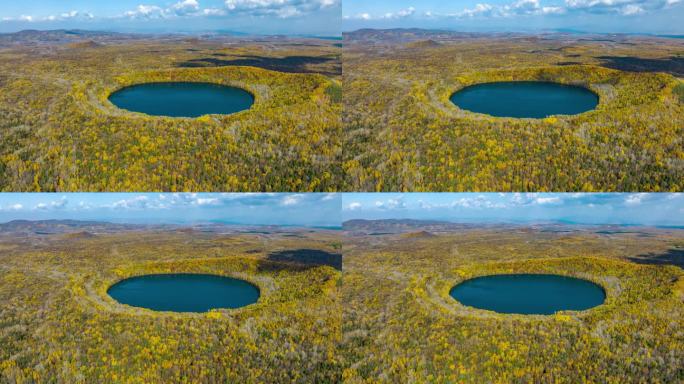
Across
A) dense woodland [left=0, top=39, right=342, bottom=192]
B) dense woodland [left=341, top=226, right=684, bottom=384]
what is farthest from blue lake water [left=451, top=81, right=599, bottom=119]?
dense woodland [left=0, top=39, right=342, bottom=192]

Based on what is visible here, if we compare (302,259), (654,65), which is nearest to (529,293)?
(302,259)

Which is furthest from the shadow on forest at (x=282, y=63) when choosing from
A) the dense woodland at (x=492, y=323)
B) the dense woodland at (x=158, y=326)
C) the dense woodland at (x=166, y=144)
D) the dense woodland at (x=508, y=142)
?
the dense woodland at (x=492, y=323)

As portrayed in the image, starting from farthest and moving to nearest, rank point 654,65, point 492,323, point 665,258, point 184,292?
point 654,65 < point 665,258 < point 184,292 < point 492,323

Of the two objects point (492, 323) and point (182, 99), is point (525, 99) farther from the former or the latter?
point (182, 99)

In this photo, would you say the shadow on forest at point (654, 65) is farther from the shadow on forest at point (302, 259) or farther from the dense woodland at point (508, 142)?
the shadow on forest at point (302, 259)

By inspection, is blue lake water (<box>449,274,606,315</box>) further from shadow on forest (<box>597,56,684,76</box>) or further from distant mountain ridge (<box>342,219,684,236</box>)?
shadow on forest (<box>597,56,684,76</box>)

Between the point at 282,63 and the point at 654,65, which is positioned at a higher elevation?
the point at 654,65
